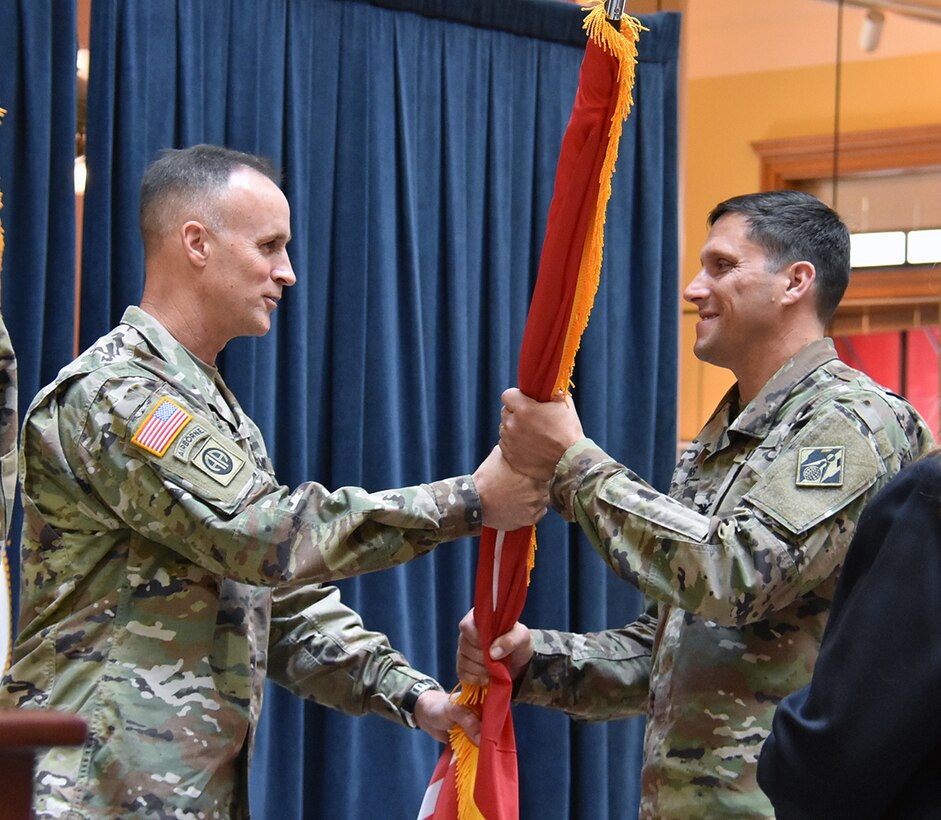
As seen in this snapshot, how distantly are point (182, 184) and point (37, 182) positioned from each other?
0.89m

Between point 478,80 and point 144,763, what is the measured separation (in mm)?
2341

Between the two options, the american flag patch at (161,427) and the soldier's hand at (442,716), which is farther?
the soldier's hand at (442,716)

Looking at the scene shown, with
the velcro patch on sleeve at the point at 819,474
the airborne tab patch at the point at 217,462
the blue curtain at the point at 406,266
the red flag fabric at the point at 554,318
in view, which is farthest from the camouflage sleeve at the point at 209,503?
the blue curtain at the point at 406,266

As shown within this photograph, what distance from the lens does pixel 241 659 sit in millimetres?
2080

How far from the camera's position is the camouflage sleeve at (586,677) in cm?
242

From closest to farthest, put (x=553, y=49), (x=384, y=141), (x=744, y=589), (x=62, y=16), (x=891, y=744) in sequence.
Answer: (x=891, y=744) → (x=744, y=589) → (x=62, y=16) → (x=384, y=141) → (x=553, y=49)

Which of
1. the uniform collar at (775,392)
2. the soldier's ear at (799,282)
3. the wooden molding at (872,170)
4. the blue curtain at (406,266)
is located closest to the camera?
the uniform collar at (775,392)

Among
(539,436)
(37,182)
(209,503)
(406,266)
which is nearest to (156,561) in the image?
(209,503)

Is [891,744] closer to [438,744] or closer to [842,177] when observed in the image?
[438,744]

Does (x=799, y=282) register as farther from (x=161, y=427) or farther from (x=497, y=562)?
(x=161, y=427)

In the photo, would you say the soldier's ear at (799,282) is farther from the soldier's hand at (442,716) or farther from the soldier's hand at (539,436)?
the soldier's hand at (442,716)

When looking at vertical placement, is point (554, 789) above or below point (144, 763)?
below

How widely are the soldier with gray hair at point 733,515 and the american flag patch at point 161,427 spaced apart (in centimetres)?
53

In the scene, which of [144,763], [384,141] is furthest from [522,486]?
[384,141]
